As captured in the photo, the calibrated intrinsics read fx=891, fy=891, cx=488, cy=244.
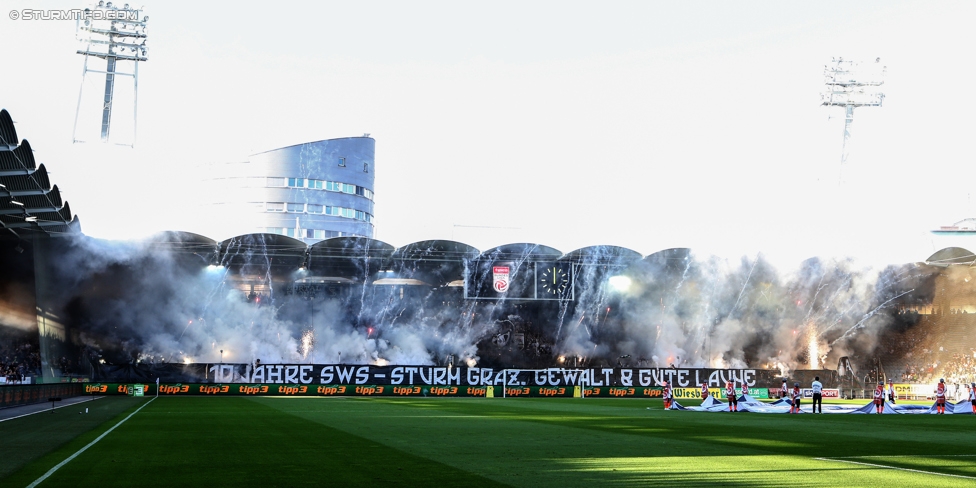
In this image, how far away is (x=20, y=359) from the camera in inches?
2323

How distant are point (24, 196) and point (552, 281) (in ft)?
133

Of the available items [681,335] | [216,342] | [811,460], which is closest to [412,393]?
[216,342]

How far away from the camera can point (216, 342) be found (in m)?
73.3

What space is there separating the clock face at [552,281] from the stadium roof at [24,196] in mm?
35398

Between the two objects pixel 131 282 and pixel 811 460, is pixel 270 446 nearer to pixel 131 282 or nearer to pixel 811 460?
pixel 811 460

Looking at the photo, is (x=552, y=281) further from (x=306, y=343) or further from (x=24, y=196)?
(x=24, y=196)

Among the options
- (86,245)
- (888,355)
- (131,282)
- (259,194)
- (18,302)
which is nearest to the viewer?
(18,302)

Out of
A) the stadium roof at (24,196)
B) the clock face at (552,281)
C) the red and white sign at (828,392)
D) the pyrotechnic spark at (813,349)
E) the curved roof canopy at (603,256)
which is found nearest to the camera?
the stadium roof at (24,196)

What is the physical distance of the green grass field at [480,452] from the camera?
43.6 feet

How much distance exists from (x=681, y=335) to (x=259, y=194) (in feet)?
186

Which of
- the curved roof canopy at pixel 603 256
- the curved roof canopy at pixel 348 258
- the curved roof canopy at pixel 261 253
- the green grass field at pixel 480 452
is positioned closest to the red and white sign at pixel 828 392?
the curved roof canopy at pixel 603 256

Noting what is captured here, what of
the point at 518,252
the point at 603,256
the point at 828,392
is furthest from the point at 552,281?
the point at 828,392

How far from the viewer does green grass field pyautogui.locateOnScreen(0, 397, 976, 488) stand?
13.3 meters

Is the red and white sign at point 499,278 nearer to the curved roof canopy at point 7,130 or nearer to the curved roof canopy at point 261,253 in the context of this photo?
the curved roof canopy at point 261,253
